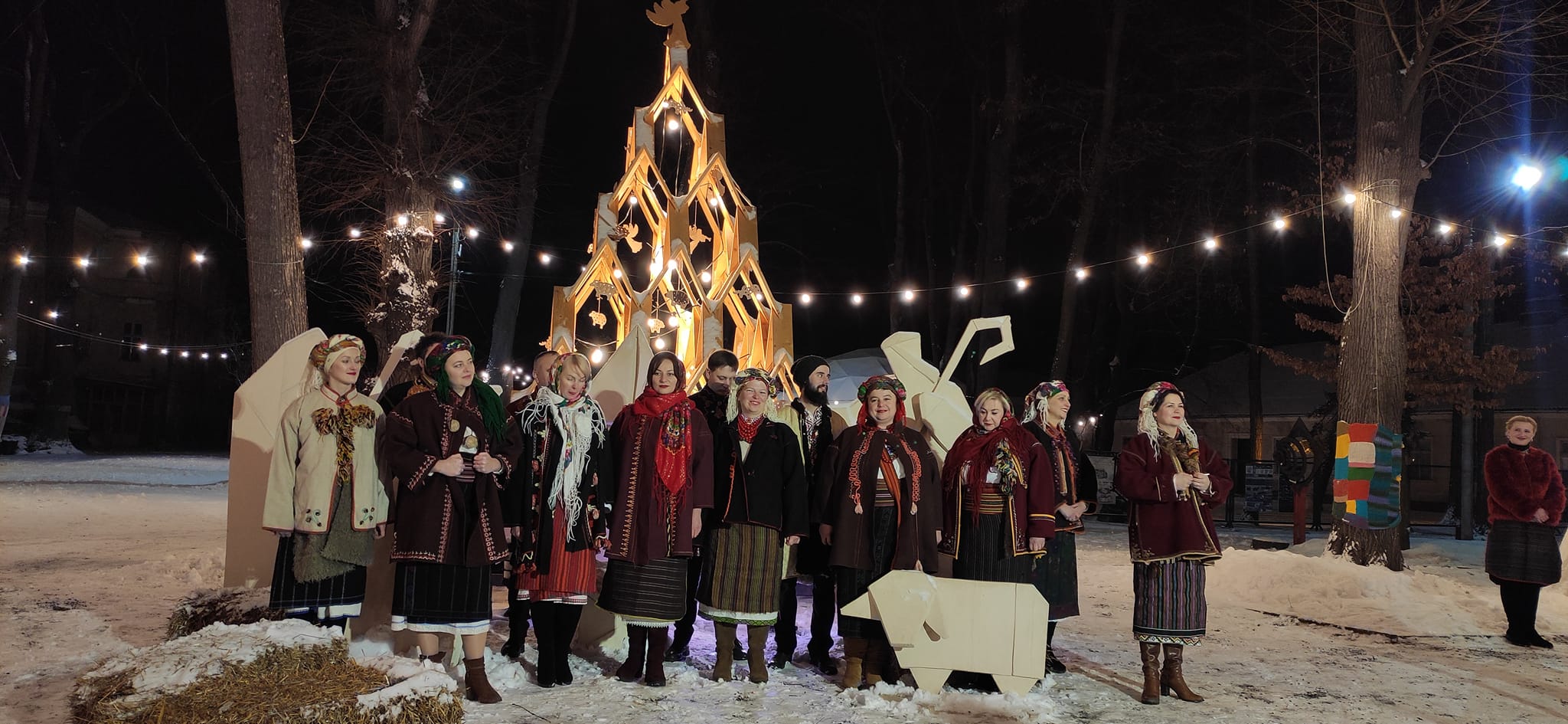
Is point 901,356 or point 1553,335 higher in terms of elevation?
point 1553,335

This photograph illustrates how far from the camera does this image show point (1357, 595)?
746cm

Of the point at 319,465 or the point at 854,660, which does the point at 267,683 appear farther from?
the point at 854,660

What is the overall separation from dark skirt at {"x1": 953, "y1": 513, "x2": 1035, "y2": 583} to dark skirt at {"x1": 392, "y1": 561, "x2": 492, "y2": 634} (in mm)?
2324

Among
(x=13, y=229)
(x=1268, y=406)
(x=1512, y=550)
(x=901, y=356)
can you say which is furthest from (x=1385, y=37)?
(x=13, y=229)

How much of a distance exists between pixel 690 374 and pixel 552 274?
59.4 ft

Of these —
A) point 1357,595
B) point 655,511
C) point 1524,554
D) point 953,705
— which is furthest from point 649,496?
point 1357,595

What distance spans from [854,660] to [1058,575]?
4.09 ft

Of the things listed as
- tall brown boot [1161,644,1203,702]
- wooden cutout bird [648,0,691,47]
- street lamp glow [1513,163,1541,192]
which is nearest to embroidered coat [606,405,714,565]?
tall brown boot [1161,644,1203,702]

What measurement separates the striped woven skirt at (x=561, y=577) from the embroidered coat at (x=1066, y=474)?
2296 millimetres

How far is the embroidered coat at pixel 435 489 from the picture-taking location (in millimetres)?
3996

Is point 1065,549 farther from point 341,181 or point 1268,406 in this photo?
point 1268,406

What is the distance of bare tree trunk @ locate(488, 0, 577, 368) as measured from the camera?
1619cm

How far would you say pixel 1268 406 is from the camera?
22188mm

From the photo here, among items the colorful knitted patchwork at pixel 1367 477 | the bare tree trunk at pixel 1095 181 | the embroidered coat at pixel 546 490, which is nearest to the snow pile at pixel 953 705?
the embroidered coat at pixel 546 490
